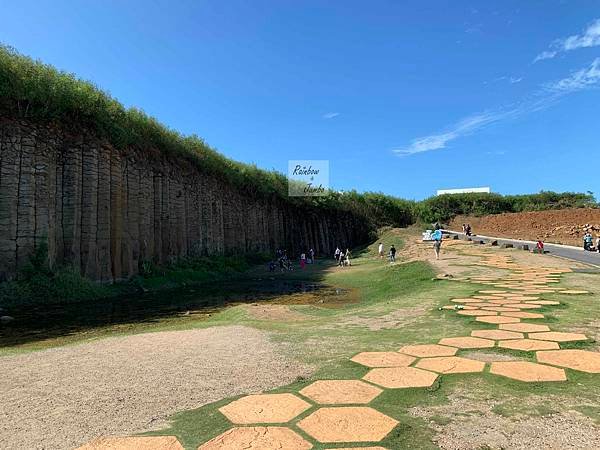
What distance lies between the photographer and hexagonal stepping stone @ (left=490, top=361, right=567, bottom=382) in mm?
2980

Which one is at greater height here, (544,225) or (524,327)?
(544,225)

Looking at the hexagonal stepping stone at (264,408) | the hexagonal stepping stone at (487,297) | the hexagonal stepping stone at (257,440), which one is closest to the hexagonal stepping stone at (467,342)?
the hexagonal stepping stone at (264,408)

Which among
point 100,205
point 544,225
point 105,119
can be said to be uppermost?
point 105,119

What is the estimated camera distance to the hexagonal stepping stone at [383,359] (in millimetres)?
3494

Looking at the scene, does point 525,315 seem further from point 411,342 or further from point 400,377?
point 400,377

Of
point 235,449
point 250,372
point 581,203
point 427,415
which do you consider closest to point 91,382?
point 250,372

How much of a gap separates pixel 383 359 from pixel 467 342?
105 cm

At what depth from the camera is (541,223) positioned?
4025 cm

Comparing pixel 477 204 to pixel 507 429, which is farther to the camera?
pixel 477 204

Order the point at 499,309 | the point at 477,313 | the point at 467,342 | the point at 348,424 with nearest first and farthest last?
the point at 348,424 → the point at 467,342 → the point at 477,313 → the point at 499,309

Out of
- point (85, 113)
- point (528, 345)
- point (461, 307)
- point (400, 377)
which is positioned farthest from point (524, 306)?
point (85, 113)

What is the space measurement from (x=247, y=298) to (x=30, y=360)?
8543 millimetres

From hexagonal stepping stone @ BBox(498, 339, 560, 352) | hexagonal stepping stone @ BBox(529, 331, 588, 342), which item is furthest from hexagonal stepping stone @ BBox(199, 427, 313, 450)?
hexagonal stepping stone @ BBox(529, 331, 588, 342)

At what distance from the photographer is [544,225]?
3950cm
